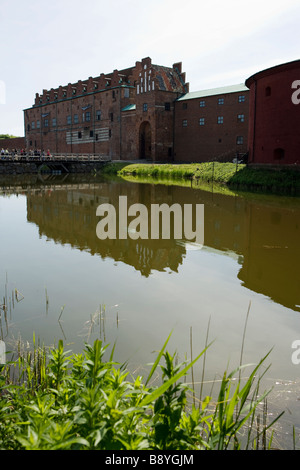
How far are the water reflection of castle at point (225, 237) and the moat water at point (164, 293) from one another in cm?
3

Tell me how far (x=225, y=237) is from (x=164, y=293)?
4653 mm

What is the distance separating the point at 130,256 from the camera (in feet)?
27.1

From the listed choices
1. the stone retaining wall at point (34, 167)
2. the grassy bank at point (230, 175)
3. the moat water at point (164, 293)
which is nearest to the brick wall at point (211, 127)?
the grassy bank at point (230, 175)

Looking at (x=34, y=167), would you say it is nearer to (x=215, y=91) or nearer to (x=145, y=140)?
(x=145, y=140)

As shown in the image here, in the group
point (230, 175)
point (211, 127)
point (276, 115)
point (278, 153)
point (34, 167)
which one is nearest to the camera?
point (276, 115)

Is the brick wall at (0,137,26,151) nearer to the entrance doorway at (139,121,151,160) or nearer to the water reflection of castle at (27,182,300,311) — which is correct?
the entrance doorway at (139,121,151,160)

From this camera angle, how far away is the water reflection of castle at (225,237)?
276 inches

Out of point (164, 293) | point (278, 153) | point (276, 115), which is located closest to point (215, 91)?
point (276, 115)

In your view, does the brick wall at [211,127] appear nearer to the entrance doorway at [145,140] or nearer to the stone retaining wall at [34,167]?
the entrance doorway at [145,140]

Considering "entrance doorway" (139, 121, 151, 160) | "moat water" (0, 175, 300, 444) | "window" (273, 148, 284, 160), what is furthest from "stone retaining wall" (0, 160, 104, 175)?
"moat water" (0, 175, 300, 444)

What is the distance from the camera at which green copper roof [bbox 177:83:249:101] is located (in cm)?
3434

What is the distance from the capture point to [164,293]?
597cm
